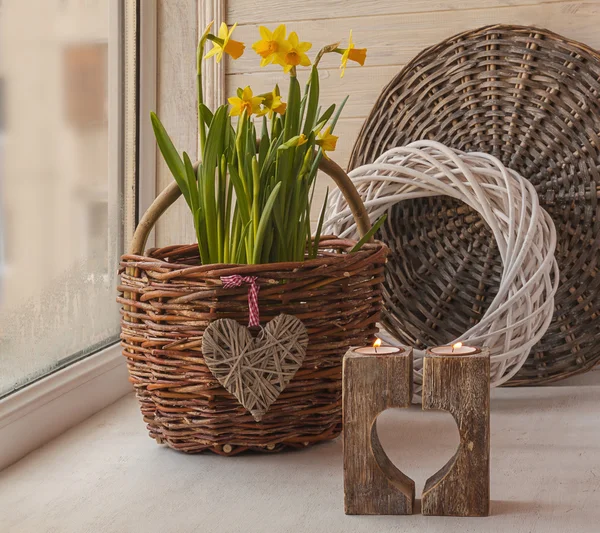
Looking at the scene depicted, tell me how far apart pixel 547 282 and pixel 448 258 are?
0.72 feet

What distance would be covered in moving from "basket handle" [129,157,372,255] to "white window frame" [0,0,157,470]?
0.25 m

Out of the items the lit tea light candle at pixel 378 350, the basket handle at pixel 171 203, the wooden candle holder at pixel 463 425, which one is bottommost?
the wooden candle holder at pixel 463 425

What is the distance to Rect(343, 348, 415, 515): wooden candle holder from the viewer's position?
719 mm

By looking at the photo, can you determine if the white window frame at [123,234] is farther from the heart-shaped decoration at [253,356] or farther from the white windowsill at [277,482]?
the heart-shaped decoration at [253,356]

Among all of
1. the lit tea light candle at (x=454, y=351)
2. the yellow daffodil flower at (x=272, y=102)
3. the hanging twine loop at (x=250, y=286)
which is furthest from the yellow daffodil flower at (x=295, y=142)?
the lit tea light candle at (x=454, y=351)

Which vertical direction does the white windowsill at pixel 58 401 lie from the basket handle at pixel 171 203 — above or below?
below

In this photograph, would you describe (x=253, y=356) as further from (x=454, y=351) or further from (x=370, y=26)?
(x=370, y=26)

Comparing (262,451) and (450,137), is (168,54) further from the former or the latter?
(262,451)

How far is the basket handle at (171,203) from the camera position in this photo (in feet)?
3.15

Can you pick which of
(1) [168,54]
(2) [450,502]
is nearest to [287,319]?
(2) [450,502]

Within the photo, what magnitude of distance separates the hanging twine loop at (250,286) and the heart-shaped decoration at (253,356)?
0.06ft

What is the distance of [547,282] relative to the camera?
42.6 inches

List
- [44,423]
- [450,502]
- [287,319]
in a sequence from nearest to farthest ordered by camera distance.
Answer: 1. [450,502]
2. [287,319]
3. [44,423]

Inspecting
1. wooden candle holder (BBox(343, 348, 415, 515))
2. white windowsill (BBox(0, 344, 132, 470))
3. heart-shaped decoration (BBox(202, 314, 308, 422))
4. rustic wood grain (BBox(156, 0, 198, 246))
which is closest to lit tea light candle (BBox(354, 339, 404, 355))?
wooden candle holder (BBox(343, 348, 415, 515))
